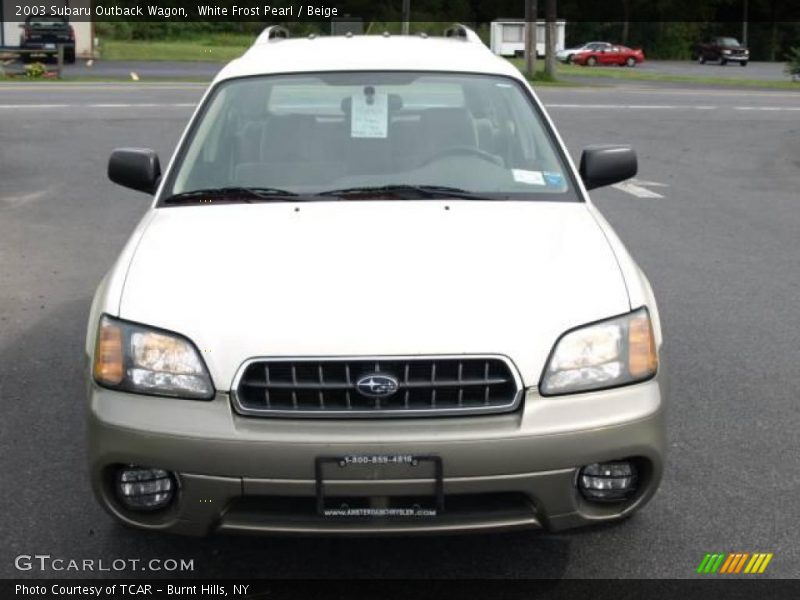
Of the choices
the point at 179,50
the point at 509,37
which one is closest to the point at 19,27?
the point at 179,50

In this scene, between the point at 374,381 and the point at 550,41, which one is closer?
the point at 374,381

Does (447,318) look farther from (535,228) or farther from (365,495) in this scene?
(535,228)

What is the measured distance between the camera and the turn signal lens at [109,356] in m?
3.45

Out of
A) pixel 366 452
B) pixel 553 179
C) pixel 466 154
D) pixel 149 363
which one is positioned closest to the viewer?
pixel 366 452

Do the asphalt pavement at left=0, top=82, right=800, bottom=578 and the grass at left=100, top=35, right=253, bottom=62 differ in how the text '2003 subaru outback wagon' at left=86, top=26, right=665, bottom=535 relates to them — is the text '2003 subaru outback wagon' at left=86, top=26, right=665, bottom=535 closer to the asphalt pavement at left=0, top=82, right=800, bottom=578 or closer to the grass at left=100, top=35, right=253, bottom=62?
the asphalt pavement at left=0, top=82, right=800, bottom=578

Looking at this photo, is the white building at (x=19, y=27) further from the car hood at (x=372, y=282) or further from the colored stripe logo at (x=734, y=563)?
the colored stripe logo at (x=734, y=563)

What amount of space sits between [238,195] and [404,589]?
5.50 feet

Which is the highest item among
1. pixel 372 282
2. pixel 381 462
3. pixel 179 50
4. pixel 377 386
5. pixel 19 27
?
pixel 19 27

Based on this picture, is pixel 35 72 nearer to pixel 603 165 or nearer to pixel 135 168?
pixel 135 168

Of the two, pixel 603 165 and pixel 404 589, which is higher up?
pixel 603 165

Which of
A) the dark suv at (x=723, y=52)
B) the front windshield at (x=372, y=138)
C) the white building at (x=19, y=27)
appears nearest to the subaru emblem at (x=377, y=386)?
the front windshield at (x=372, y=138)

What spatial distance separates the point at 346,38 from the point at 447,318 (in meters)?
2.97

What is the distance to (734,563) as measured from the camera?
12.5 feet

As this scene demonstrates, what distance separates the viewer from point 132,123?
18781 millimetres
